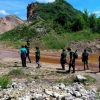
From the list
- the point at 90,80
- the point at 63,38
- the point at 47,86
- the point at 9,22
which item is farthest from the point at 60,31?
the point at 9,22

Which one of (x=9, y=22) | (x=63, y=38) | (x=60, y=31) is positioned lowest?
(x=63, y=38)

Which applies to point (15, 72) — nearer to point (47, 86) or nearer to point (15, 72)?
point (15, 72)

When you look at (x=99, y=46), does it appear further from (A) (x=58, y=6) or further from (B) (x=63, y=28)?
(A) (x=58, y=6)

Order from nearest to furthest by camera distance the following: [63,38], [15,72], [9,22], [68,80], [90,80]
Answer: [90,80] < [68,80] < [15,72] < [63,38] < [9,22]

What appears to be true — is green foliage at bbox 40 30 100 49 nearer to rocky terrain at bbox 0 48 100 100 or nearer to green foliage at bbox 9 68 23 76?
rocky terrain at bbox 0 48 100 100

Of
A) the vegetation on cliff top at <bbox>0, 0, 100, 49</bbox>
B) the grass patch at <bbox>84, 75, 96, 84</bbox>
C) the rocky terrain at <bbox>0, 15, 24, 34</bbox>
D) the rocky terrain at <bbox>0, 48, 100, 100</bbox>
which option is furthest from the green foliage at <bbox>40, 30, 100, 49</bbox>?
the rocky terrain at <bbox>0, 15, 24, 34</bbox>

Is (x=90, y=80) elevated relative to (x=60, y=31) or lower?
lower

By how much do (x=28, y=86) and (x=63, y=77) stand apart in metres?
3.78

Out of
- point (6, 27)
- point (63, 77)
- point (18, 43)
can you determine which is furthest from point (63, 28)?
point (6, 27)

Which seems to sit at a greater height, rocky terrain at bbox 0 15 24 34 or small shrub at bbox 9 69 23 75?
rocky terrain at bbox 0 15 24 34

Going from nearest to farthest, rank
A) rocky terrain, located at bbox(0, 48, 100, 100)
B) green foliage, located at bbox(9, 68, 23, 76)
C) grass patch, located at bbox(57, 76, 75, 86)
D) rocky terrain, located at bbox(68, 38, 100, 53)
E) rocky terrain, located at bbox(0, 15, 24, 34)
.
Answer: rocky terrain, located at bbox(0, 48, 100, 100), grass patch, located at bbox(57, 76, 75, 86), green foliage, located at bbox(9, 68, 23, 76), rocky terrain, located at bbox(68, 38, 100, 53), rocky terrain, located at bbox(0, 15, 24, 34)

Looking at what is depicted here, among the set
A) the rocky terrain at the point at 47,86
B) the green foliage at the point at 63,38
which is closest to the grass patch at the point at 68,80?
the rocky terrain at the point at 47,86

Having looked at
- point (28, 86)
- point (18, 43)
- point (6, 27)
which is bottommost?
point (28, 86)

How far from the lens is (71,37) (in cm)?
4219
